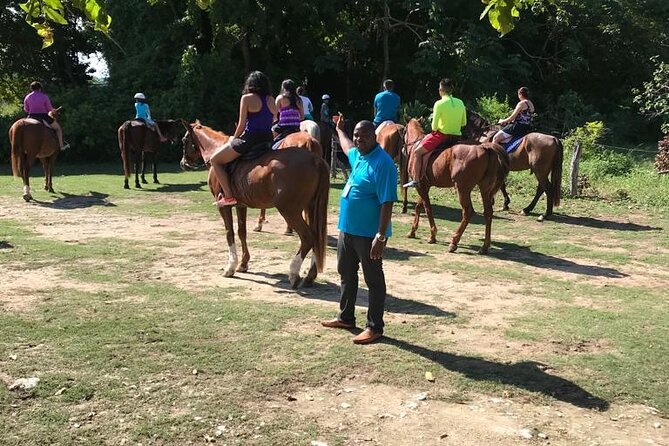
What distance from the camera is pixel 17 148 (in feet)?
46.1

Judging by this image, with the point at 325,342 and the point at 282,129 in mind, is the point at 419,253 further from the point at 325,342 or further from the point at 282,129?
the point at 325,342

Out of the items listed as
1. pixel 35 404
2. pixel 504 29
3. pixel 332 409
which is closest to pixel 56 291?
pixel 35 404

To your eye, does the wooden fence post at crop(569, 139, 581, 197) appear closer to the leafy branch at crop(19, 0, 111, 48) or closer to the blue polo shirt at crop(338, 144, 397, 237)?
the blue polo shirt at crop(338, 144, 397, 237)

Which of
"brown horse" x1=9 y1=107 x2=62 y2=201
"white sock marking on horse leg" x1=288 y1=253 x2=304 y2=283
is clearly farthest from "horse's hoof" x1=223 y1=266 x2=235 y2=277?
"brown horse" x1=9 y1=107 x2=62 y2=201

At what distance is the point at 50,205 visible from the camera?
1331cm

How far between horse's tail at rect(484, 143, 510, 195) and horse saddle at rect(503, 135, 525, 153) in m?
3.65

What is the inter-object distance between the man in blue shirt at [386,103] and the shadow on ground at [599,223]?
3.90 metres

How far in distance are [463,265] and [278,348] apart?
399 centimetres

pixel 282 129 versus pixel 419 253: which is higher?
pixel 282 129

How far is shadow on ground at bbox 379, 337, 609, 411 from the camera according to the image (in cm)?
471

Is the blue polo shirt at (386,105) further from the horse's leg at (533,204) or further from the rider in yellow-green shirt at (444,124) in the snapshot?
the horse's leg at (533,204)

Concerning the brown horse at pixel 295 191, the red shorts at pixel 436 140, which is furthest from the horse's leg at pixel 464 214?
the brown horse at pixel 295 191

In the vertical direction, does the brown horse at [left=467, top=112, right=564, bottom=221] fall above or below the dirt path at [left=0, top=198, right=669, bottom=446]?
above

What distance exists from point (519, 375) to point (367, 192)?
1.97 meters
